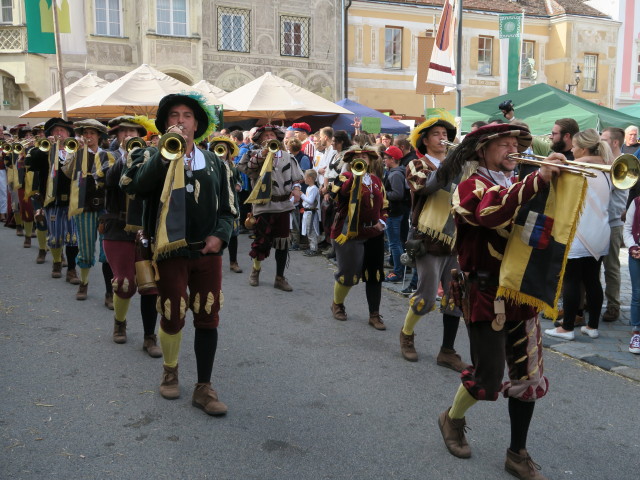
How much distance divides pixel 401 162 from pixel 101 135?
3.64m

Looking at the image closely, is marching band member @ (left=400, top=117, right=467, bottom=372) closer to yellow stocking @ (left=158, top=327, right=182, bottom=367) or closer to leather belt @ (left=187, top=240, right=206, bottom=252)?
leather belt @ (left=187, top=240, right=206, bottom=252)

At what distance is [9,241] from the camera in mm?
12000

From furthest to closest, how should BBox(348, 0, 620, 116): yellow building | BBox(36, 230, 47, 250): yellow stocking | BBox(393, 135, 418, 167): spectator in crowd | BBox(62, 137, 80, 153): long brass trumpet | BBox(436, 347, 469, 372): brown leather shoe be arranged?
BBox(348, 0, 620, 116): yellow building → BBox(36, 230, 47, 250): yellow stocking → BBox(393, 135, 418, 167): spectator in crowd → BBox(62, 137, 80, 153): long brass trumpet → BBox(436, 347, 469, 372): brown leather shoe

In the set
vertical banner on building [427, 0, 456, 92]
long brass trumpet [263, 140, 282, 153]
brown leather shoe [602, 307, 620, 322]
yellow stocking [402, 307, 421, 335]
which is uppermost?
vertical banner on building [427, 0, 456, 92]

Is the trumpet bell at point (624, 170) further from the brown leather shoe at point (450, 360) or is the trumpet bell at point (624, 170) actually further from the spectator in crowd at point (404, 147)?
the spectator in crowd at point (404, 147)

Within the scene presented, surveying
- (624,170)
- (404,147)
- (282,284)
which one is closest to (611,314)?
(404,147)

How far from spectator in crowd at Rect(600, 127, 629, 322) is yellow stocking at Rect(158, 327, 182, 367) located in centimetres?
441

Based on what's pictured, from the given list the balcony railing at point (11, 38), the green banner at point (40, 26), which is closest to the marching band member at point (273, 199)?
the green banner at point (40, 26)

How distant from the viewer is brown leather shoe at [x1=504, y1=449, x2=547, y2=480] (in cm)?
348

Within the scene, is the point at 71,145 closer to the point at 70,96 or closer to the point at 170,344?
the point at 170,344

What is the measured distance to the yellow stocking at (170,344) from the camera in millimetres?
4363

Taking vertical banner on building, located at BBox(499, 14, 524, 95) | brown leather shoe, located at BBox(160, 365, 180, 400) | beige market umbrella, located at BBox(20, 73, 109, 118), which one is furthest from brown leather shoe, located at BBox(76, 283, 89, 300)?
vertical banner on building, located at BBox(499, 14, 524, 95)

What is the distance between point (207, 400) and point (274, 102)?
11.3 meters

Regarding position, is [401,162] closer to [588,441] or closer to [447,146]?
[447,146]
